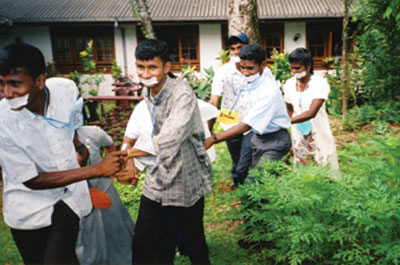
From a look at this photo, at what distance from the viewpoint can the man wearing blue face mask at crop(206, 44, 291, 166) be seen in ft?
11.7

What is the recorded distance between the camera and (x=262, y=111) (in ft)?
11.7

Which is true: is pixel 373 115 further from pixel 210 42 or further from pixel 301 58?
pixel 210 42

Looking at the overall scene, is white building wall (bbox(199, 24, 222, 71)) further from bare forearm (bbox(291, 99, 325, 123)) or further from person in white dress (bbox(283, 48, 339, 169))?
bare forearm (bbox(291, 99, 325, 123))

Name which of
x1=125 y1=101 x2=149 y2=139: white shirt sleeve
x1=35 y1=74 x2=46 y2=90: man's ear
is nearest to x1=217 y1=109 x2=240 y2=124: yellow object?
x1=125 y1=101 x2=149 y2=139: white shirt sleeve

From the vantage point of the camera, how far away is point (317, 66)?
17.2 meters

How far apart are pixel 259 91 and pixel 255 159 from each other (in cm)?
69

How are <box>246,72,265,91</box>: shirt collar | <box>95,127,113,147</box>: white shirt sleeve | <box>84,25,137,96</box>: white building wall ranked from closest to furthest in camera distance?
<box>95,127,113,147</box>: white shirt sleeve, <box>246,72,265,91</box>: shirt collar, <box>84,25,137,96</box>: white building wall

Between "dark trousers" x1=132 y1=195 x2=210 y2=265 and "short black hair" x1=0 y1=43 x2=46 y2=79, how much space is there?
45.1 inches

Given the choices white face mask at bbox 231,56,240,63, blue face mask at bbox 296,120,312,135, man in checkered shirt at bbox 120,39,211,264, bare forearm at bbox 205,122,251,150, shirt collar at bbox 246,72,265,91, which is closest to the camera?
man in checkered shirt at bbox 120,39,211,264

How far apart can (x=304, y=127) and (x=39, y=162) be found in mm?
3021

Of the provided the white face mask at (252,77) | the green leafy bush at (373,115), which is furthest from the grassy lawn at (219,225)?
the green leafy bush at (373,115)

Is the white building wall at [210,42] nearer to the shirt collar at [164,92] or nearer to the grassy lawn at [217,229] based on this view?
the grassy lawn at [217,229]

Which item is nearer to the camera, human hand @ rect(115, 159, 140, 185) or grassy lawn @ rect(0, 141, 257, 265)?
human hand @ rect(115, 159, 140, 185)

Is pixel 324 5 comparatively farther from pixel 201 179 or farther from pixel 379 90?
pixel 201 179
